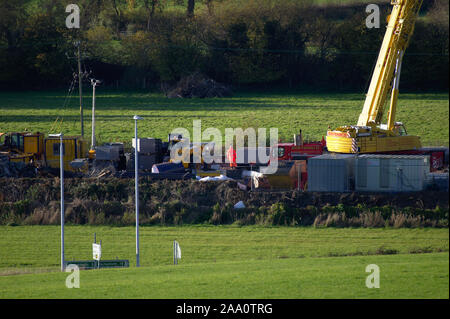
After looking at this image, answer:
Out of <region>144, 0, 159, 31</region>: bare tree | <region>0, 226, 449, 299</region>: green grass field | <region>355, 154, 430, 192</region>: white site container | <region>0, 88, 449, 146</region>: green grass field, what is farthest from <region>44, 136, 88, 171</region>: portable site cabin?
<region>144, 0, 159, 31</region>: bare tree

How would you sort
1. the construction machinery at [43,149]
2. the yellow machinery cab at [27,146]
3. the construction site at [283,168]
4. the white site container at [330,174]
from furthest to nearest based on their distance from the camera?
the yellow machinery cab at [27,146]
the construction machinery at [43,149]
the white site container at [330,174]
the construction site at [283,168]

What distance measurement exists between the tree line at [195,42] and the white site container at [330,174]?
33376 millimetres

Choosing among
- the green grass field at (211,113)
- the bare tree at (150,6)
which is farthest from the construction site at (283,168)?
the bare tree at (150,6)

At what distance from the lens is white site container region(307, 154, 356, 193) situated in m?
23.9

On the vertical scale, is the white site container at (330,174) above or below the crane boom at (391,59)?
below

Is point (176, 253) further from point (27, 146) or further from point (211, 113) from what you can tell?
point (211, 113)

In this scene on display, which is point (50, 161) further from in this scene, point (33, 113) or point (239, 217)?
point (33, 113)

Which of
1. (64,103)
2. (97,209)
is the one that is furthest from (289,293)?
(64,103)

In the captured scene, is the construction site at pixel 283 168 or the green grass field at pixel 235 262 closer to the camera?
the green grass field at pixel 235 262

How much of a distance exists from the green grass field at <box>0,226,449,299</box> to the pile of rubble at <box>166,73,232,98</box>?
122ft

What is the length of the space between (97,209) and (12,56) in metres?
36.1

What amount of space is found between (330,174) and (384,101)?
7.19 metres

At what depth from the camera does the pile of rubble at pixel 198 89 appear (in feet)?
190

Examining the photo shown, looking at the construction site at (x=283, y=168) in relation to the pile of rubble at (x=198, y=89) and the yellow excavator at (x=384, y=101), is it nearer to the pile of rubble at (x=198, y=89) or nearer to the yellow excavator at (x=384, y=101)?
the yellow excavator at (x=384, y=101)
